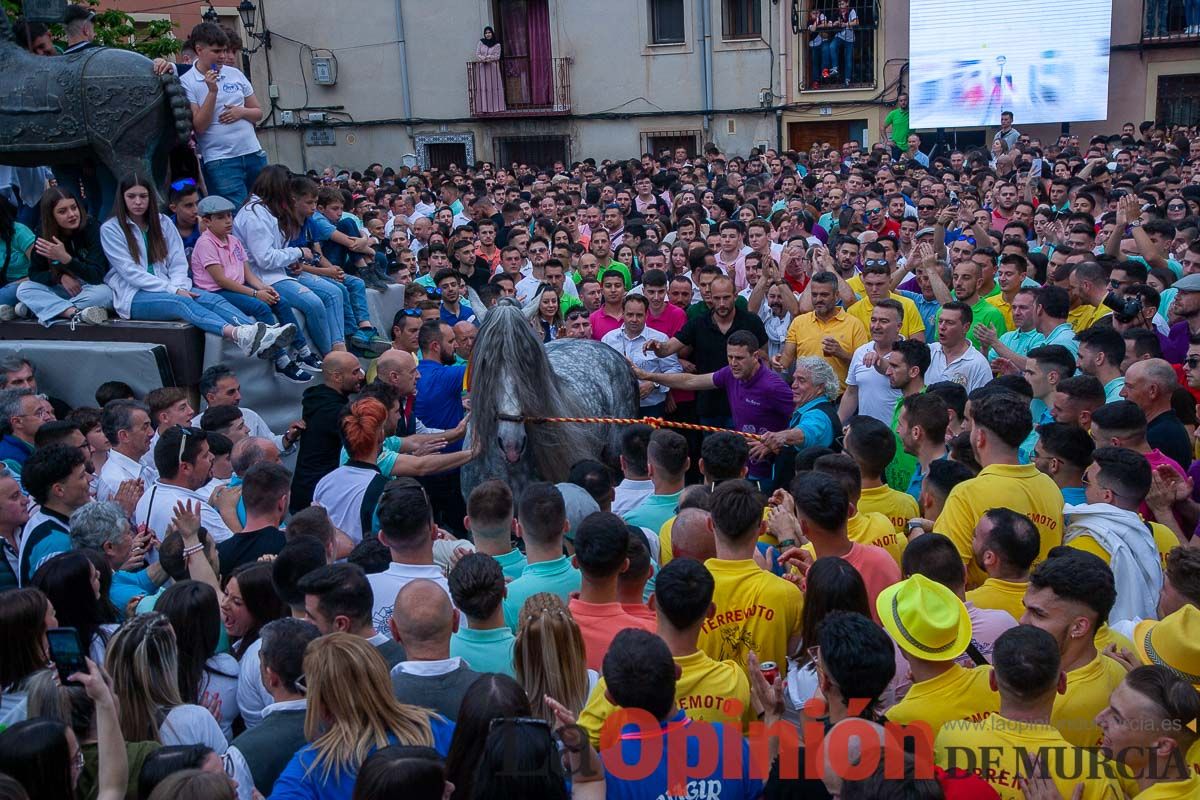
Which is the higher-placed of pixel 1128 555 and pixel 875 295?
pixel 875 295

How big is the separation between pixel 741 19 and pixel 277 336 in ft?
69.2

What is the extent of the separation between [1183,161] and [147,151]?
16.0 meters

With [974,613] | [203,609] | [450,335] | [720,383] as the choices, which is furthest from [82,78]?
[974,613]

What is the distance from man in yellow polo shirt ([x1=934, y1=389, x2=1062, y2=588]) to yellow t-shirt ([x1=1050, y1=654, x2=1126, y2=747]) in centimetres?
108

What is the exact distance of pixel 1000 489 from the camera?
4.85 metres

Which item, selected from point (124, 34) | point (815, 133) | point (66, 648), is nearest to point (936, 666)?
point (66, 648)

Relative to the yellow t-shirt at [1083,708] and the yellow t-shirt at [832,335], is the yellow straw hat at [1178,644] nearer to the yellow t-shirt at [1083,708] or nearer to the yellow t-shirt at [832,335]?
the yellow t-shirt at [1083,708]

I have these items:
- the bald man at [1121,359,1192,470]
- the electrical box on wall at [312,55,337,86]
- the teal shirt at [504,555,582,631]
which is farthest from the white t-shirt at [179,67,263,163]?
the electrical box on wall at [312,55,337,86]

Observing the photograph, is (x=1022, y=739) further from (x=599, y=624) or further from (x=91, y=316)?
(x=91, y=316)

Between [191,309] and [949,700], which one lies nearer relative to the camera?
[949,700]

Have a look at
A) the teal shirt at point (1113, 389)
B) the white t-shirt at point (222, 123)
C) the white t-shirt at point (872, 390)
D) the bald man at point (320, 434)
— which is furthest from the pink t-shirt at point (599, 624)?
the white t-shirt at point (222, 123)

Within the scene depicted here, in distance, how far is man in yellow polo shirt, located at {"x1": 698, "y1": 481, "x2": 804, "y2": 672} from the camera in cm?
423

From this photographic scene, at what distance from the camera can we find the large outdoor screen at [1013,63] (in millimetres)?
24094

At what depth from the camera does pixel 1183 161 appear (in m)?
18.1
